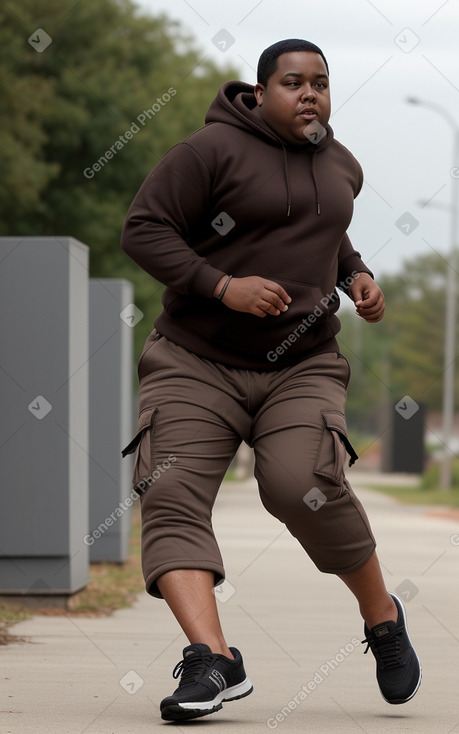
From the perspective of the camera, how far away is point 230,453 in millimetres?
4035

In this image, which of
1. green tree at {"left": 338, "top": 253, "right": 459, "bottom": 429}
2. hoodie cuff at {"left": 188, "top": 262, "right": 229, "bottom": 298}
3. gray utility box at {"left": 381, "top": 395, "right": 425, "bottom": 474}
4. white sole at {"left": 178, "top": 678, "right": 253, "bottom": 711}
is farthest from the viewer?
green tree at {"left": 338, "top": 253, "right": 459, "bottom": 429}

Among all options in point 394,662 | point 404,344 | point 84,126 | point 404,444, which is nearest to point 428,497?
point 84,126

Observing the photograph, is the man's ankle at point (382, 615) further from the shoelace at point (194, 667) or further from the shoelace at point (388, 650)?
the shoelace at point (194, 667)

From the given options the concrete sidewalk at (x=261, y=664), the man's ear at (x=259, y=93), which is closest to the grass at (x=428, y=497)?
the concrete sidewalk at (x=261, y=664)

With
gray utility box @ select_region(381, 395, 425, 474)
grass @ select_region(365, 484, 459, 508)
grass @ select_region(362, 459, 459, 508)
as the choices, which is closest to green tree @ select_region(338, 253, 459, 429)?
gray utility box @ select_region(381, 395, 425, 474)

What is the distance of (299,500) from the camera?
3.89 meters

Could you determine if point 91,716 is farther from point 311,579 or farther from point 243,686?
point 311,579

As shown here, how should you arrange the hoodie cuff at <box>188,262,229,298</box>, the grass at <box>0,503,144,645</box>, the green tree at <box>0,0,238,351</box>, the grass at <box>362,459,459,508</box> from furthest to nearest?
the grass at <box>362,459,459,508</box> → the green tree at <box>0,0,238,351</box> → the grass at <box>0,503,144,645</box> → the hoodie cuff at <box>188,262,229,298</box>

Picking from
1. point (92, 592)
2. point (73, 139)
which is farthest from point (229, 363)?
point (73, 139)

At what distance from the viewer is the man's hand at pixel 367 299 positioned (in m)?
4.14

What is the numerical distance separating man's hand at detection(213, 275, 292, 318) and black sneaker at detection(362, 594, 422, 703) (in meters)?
1.01

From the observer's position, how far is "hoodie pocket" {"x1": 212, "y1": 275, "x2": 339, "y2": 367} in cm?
399

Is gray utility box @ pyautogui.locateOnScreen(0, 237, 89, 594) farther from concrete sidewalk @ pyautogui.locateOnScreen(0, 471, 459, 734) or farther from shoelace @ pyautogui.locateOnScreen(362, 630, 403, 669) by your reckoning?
shoelace @ pyautogui.locateOnScreen(362, 630, 403, 669)

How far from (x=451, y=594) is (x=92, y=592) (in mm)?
1979
